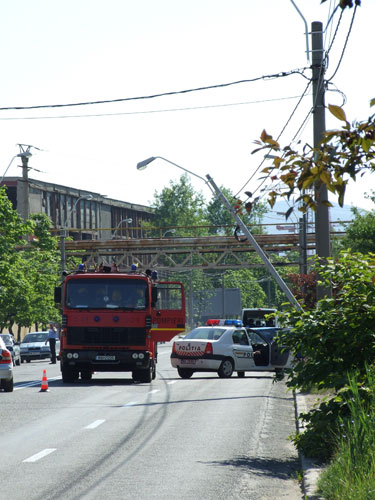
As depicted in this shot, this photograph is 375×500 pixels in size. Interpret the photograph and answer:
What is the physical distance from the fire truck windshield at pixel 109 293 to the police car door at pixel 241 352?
203 inches

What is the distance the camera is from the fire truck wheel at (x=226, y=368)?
30375mm

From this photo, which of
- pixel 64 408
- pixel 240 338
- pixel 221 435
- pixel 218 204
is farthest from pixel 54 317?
pixel 218 204

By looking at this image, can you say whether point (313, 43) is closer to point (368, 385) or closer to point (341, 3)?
point (368, 385)

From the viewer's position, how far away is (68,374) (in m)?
27.0

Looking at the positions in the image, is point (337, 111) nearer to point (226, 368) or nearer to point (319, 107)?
point (319, 107)

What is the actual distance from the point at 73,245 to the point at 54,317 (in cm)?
1079

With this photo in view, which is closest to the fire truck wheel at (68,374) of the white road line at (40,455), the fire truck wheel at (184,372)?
the fire truck wheel at (184,372)

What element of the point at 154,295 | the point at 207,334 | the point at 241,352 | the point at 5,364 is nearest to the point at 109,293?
the point at 154,295

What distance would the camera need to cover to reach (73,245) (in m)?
75.5

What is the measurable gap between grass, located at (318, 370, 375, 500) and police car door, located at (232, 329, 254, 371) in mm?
19962

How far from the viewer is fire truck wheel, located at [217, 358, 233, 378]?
99.7 feet

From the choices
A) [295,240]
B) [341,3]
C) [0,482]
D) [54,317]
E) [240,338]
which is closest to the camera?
[341,3]

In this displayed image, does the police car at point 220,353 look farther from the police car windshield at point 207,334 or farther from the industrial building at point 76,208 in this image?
the industrial building at point 76,208

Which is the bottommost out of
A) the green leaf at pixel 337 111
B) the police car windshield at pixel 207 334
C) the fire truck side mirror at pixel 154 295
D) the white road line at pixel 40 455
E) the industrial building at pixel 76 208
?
the white road line at pixel 40 455
